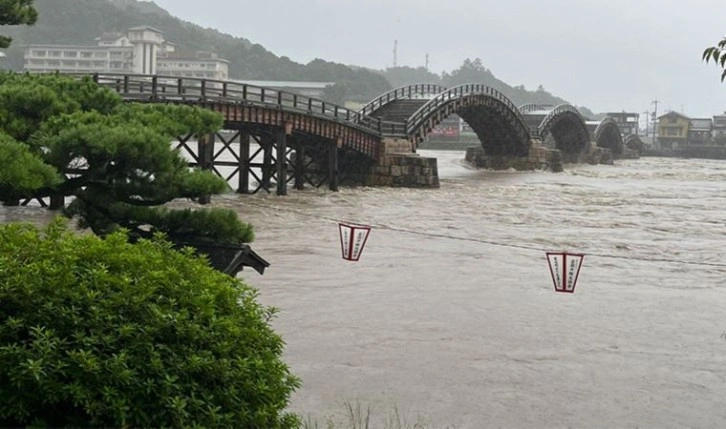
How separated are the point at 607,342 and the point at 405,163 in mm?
27969

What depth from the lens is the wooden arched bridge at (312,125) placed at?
28.5 metres

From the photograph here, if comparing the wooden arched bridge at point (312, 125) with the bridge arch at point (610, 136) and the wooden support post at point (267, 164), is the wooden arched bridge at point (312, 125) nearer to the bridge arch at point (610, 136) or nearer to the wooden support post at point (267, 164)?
the wooden support post at point (267, 164)

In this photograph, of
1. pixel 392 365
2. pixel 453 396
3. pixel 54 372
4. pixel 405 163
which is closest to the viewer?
pixel 54 372

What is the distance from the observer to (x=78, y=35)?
110312mm

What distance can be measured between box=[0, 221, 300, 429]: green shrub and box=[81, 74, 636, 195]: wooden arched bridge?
12248 millimetres

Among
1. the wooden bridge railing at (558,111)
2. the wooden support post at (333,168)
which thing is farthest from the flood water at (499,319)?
the wooden bridge railing at (558,111)

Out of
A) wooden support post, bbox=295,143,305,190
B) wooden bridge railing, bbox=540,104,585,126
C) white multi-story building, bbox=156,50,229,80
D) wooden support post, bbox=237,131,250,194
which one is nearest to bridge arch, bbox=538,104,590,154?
wooden bridge railing, bbox=540,104,585,126

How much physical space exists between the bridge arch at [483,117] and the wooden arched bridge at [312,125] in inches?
2.3

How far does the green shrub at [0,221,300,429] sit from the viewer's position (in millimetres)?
3854

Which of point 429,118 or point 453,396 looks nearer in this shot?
point 453,396

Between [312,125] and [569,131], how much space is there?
5483 centimetres

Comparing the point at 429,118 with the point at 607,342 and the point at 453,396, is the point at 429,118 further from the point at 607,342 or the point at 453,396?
the point at 453,396

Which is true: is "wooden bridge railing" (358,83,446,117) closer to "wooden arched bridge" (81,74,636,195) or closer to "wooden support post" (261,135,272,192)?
"wooden arched bridge" (81,74,636,195)

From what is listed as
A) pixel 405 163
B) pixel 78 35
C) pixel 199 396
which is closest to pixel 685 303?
pixel 199 396
